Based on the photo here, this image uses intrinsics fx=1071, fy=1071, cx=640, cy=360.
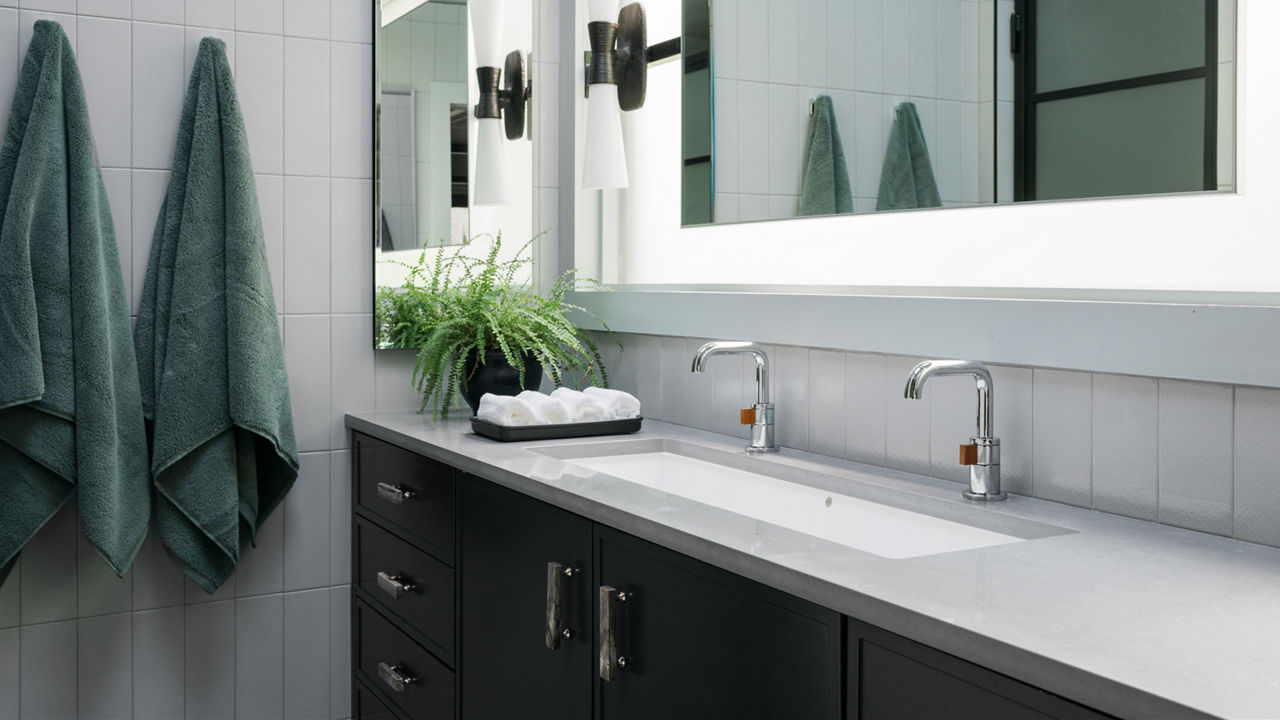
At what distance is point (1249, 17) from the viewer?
1.17m

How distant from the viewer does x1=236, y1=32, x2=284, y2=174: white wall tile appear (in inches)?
86.4

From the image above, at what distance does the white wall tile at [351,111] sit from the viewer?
229 centimetres

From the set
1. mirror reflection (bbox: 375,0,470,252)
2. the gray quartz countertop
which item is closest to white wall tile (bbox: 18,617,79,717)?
mirror reflection (bbox: 375,0,470,252)

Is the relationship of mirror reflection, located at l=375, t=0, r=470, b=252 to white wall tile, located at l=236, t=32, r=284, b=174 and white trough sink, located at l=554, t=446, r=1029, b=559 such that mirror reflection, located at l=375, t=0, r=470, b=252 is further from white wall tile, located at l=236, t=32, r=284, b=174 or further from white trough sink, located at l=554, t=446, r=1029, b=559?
white trough sink, located at l=554, t=446, r=1029, b=559

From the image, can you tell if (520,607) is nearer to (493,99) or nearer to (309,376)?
(309,376)

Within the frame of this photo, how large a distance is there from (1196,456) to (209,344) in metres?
1.67

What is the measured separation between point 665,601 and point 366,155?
146cm

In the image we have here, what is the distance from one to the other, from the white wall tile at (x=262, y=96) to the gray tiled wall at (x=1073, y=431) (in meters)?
1.08

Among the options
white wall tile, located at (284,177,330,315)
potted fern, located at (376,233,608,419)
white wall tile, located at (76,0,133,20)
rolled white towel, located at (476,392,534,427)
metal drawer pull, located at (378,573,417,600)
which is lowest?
metal drawer pull, located at (378,573,417,600)

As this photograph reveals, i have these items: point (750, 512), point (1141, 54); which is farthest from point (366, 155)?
point (1141, 54)

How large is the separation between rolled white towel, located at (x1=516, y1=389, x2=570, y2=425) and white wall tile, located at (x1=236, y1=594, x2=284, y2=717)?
2.63ft

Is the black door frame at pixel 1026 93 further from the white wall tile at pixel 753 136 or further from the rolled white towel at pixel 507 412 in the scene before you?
the rolled white towel at pixel 507 412

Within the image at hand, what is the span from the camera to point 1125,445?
1258 millimetres

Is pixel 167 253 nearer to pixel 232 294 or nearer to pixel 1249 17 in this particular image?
pixel 232 294
